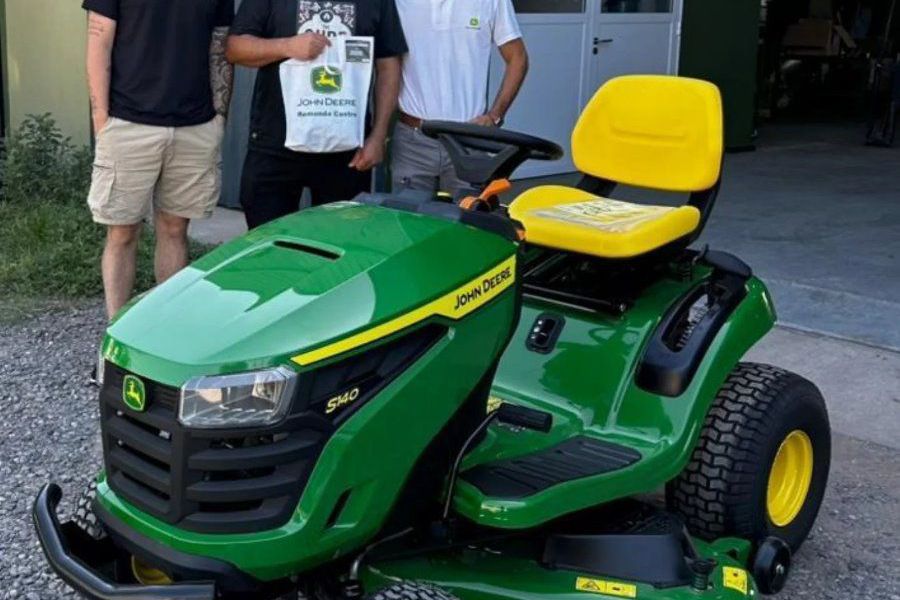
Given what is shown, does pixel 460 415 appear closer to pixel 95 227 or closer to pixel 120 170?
pixel 120 170

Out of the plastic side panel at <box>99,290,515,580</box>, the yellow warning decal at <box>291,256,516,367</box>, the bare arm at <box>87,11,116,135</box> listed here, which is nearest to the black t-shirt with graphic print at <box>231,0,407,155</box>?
the bare arm at <box>87,11,116,135</box>

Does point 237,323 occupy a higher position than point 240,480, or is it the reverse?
point 237,323

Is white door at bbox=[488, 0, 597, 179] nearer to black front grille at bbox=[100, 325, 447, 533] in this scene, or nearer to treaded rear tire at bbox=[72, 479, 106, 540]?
treaded rear tire at bbox=[72, 479, 106, 540]

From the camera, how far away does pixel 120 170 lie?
4.78m

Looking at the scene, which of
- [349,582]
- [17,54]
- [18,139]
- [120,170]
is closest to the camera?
[349,582]

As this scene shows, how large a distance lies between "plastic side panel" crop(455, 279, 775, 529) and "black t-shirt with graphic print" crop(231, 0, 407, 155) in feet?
5.01

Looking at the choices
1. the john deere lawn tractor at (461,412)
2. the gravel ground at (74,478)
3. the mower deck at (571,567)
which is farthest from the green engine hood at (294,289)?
the gravel ground at (74,478)

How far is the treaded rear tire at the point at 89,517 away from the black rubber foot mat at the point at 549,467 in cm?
79

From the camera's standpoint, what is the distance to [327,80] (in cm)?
451

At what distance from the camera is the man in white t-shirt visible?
4762 mm

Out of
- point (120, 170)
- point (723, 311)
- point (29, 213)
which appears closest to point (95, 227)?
point (29, 213)

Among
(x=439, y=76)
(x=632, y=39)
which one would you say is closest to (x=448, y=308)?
(x=439, y=76)

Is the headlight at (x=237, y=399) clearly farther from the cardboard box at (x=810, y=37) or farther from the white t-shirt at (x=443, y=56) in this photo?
the cardboard box at (x=810, y=37)

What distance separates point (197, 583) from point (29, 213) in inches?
206
